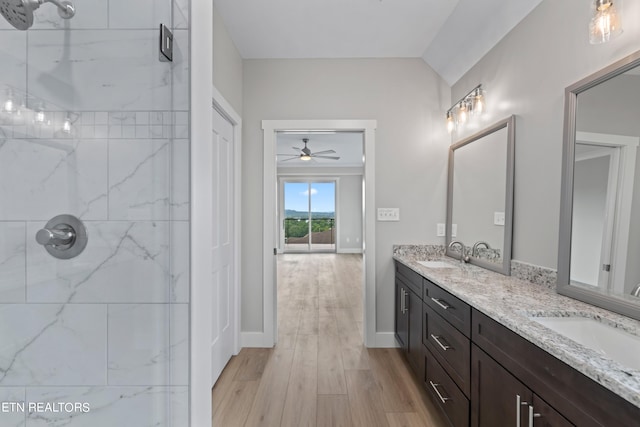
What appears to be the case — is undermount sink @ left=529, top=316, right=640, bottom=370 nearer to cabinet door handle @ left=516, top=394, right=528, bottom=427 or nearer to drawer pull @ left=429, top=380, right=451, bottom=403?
cabinet door handle @ left=516, top=394, right=528, bottom=427

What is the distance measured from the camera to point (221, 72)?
225cm

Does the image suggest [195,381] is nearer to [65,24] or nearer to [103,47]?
[103,47]

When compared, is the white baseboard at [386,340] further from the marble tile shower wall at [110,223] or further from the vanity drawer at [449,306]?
the marble tile shower wall at [110,223]

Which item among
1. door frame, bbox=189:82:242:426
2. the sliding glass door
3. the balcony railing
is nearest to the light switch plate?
door frame, bbox=189:82:242:426

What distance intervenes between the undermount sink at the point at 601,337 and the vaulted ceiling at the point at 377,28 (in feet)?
5.89

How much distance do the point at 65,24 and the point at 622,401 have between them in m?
1.86

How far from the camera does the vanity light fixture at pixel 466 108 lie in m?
2.29

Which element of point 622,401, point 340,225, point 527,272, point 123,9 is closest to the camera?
point 622,401

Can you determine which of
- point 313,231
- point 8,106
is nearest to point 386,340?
point 8,106

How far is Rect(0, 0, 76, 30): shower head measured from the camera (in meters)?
0.85

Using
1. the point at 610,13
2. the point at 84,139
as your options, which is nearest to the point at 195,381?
the point at 84,139

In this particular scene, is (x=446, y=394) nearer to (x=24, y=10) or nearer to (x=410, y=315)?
(x=410, y=315)

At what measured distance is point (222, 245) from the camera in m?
2.40

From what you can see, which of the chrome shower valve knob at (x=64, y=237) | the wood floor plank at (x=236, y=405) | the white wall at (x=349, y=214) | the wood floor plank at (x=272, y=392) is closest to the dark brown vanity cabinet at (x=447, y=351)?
the wood floor plank at (x=272, y=392)
